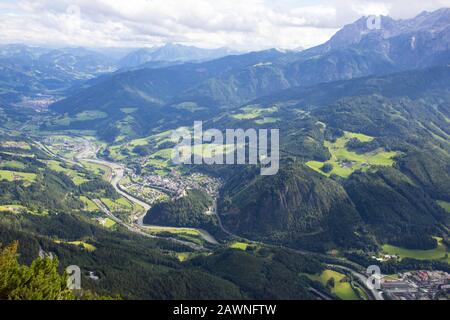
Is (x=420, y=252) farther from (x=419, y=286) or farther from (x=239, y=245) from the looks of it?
(x=239, y=245)

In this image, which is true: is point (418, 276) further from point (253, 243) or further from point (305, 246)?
point (253, 243)

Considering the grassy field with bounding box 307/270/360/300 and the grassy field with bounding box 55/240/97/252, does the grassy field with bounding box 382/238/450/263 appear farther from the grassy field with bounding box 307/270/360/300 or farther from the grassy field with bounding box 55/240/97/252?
the grassy field with bounding box 55/240/97/252

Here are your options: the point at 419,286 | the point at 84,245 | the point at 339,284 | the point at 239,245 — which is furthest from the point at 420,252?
the point at 84,245

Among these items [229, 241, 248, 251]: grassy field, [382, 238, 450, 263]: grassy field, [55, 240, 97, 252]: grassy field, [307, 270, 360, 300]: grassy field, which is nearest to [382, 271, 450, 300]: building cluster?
[307, 270, 360, 300]: grassy field

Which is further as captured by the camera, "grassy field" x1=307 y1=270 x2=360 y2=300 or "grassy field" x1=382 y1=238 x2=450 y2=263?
"grassy field" x1=382 y1=238 x2=450 y2=263

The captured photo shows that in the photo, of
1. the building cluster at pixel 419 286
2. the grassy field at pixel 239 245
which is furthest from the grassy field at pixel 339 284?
the grassy field at pixel 239 245
